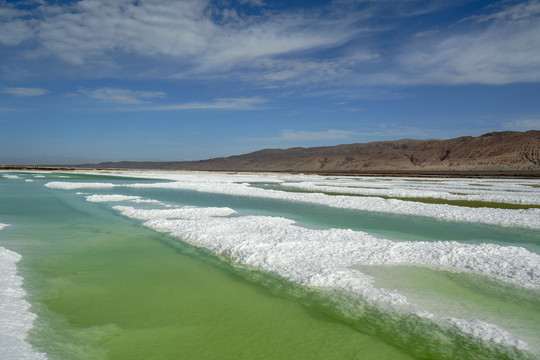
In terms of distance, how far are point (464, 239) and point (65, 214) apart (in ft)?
43.9

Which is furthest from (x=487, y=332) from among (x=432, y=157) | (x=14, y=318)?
(x=432, y=157)

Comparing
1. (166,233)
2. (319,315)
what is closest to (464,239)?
(319,315)

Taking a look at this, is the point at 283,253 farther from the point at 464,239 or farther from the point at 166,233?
the point at 464,239

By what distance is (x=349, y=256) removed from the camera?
293 inches

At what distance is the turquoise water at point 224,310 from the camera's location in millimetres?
3930

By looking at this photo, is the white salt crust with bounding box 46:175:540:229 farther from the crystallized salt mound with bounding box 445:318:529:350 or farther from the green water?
the green water

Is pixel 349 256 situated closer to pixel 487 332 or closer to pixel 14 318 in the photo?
pixel 487 332

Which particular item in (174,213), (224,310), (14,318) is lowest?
(224,310)

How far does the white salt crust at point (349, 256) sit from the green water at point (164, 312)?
72 centimetres

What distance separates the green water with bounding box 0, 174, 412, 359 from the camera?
153 inches

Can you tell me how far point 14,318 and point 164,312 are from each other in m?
1.72

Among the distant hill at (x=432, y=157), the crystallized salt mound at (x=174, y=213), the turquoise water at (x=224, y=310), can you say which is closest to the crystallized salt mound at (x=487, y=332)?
the turquoise water at (x=224, y=310)

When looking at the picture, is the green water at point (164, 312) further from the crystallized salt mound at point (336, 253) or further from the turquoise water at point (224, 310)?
the crystallized salt mound at point (336, 253)

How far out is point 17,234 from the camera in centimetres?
970
